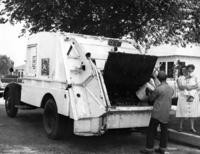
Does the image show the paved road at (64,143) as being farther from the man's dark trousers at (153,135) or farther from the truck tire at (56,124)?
the man's dark trousers at (153,135)

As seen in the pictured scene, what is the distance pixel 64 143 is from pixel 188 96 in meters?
3.17

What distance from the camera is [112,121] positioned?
746 cm

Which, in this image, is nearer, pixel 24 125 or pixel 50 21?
pixel 24 125

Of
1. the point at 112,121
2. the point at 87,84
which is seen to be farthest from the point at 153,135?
the point at 87,84

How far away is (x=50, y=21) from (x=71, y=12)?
39.4 inches

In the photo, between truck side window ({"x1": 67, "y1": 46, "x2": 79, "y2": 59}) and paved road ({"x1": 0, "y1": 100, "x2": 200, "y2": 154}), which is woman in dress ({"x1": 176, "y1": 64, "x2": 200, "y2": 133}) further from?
truck side window ({"x1": 67, "y1": 46, "x2": 79, "y2": 59})

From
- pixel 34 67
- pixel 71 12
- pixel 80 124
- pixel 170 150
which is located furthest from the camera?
pixel 71 12

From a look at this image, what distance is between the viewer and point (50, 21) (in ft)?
45.3

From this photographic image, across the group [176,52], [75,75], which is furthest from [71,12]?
[176,52]

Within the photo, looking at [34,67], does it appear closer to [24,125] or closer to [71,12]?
[24,125]

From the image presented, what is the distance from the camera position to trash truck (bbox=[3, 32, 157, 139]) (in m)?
7.48

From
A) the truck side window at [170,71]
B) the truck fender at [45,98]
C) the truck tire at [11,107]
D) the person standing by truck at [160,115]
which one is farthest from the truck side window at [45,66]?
the truck side window at [170,71]

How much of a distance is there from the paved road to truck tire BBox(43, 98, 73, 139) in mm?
164

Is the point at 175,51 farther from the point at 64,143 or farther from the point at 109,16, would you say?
the point at 64,143
